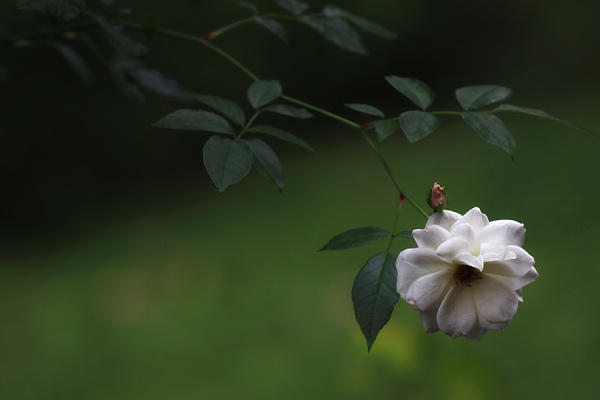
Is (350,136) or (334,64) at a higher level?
(334,64)

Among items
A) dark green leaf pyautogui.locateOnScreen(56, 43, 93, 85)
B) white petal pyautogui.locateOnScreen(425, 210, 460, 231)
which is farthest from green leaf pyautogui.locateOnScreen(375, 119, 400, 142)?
dark green leaf pyautogui.locateOnScreen(56, 43, 93, 85)

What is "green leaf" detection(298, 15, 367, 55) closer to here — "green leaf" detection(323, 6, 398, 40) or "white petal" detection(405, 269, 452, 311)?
"green leaf" detection(323, 6, 398, 40)

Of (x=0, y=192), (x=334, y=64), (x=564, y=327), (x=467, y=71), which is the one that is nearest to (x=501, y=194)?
(x=564, y=327)

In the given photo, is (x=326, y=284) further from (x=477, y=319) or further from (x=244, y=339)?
(x=477, y=319)

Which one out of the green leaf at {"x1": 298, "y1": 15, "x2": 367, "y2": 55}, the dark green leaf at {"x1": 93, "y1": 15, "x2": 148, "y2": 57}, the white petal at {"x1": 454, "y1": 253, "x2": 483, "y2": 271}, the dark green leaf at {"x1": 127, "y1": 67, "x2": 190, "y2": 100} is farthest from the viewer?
the dark green leaf at {"x1": 127, "y1": 67, "x2": 190, "y2": 100}

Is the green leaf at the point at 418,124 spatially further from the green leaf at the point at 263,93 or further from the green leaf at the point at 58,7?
the green leaf at the point at 58,7

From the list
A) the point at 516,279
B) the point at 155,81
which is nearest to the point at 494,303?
the point at 516,279
